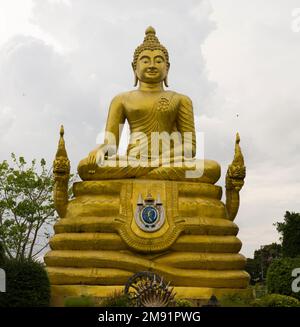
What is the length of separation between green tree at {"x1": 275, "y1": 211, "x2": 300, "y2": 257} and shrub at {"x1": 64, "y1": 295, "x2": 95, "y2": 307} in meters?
9.42

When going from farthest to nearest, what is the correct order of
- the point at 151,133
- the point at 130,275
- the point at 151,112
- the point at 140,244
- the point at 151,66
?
1. the point at 151,66
2. the point at 151,112
3. the point at 151,133
4. the point at 140,244
5. the point at 130,275

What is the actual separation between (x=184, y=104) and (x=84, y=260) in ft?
16.1

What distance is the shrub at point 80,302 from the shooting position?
1336 centimetres

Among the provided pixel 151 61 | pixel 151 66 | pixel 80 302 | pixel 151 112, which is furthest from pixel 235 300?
pixel 151 61

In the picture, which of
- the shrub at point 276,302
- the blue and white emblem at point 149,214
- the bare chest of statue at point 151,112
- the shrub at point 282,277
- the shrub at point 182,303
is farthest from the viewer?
the bare chest of statue at point 151,112

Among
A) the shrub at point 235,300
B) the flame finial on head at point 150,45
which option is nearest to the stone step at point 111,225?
the shrub at point 235,300

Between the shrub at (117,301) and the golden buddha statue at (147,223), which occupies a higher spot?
the golden buddha statue at (147,223)

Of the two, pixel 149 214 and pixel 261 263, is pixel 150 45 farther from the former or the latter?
pixel 261 263

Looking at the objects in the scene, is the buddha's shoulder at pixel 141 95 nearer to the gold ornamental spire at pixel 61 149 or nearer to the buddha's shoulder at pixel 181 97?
the buddha's shoulder at pixel 181 97

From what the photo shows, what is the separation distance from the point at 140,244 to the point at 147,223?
52cm

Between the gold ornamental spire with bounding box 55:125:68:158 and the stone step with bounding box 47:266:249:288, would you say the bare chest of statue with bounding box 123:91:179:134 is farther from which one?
the stone step with bounding box 47:266:249:288

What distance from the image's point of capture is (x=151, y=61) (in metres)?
18.0

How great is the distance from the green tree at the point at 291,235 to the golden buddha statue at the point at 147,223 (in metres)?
5.99

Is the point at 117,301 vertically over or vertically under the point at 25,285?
under
